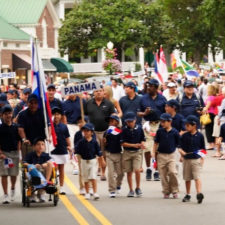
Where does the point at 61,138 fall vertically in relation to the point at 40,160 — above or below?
above

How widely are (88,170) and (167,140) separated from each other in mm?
1394

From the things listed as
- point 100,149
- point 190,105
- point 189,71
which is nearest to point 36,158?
point 100,149

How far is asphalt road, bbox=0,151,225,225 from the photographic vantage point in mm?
13281

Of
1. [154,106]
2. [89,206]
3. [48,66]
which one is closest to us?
[89,206]

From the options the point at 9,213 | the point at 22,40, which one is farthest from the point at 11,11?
the point at 9,213

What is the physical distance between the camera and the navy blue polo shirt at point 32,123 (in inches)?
618

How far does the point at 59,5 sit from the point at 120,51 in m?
17.1

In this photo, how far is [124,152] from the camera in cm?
1616

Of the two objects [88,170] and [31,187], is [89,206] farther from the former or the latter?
[31,187]

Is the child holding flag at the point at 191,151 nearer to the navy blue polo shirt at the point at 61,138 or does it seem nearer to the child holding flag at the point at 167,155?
the child holding flag at the point at 167,155

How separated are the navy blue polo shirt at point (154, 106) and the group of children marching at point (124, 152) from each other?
7.07 feet

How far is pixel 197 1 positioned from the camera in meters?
73.7

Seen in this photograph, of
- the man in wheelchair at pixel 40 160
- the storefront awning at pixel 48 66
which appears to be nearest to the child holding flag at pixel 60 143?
the man in wheelchair at pixel 40 160

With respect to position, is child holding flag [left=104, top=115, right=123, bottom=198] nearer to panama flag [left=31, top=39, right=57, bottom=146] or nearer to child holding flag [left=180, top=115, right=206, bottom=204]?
panama flag [left=31, top=39, right=57, bottom=146]
